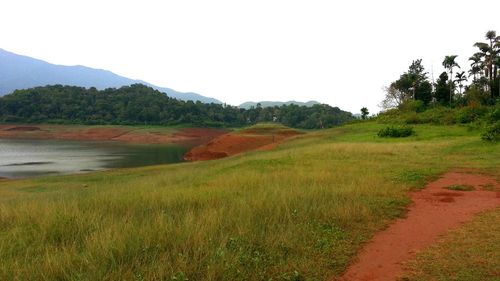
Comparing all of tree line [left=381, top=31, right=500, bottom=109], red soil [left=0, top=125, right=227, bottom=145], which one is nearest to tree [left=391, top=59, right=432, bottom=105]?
tree line [left=381, top=31, right=500, bottom=109]

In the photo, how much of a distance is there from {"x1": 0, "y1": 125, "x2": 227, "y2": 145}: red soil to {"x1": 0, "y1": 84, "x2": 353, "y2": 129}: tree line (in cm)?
971

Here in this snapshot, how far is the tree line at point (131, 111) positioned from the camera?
101875 mm

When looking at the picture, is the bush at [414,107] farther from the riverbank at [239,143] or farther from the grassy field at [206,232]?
the grassy field at [206,232]

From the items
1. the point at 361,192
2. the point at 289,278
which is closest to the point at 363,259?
Answer: the point at 289,278

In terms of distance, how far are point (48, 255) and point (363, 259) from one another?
4.12 m

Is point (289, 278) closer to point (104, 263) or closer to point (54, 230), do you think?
point (104, 263)

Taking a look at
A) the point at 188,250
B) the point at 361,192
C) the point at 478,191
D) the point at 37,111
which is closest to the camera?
the point at 188,250

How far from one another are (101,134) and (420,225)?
85.2 m

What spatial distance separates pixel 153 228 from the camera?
19.4 feet

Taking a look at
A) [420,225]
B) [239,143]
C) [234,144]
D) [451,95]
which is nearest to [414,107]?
[451,95]

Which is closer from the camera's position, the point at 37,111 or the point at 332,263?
the point at 332,263

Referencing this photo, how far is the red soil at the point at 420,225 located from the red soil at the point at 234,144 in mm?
34000

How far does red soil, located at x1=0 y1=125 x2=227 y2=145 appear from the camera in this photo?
7944cm

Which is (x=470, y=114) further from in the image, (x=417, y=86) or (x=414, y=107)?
(x=417, y=86)
